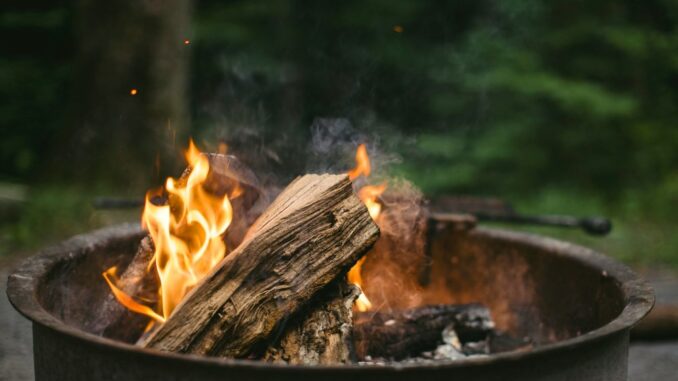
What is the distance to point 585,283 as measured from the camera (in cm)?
246

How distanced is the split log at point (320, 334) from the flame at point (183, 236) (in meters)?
0.39

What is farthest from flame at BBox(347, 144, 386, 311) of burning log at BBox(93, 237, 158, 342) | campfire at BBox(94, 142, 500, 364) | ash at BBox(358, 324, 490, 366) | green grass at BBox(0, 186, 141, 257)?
green grass at BBox(0, 186, 141, 257)

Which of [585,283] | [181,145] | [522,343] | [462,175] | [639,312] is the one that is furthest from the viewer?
[462,175]

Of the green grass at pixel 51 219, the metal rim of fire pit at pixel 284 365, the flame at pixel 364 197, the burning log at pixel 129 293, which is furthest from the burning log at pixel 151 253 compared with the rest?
the green grass at pixel 51 219

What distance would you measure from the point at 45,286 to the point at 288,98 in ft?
19.7

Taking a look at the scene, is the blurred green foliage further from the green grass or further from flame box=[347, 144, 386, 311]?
flame box=[347, 144, 386, 311]

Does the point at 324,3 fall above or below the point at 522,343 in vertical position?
above

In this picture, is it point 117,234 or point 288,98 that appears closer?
point 117,234

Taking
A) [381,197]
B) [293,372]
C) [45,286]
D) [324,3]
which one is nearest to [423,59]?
[324,3]

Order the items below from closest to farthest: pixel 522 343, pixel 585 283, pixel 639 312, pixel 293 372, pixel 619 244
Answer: pixel 293 372, pixel 639 312, pixel 585 283, pixel 522 343, pixel 619 244

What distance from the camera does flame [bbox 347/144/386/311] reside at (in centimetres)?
258

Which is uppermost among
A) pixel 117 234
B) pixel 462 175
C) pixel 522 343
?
pixel 117 234

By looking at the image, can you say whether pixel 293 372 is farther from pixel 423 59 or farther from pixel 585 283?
pixel 423 59

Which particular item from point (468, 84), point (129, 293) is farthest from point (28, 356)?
point (468, 84)
